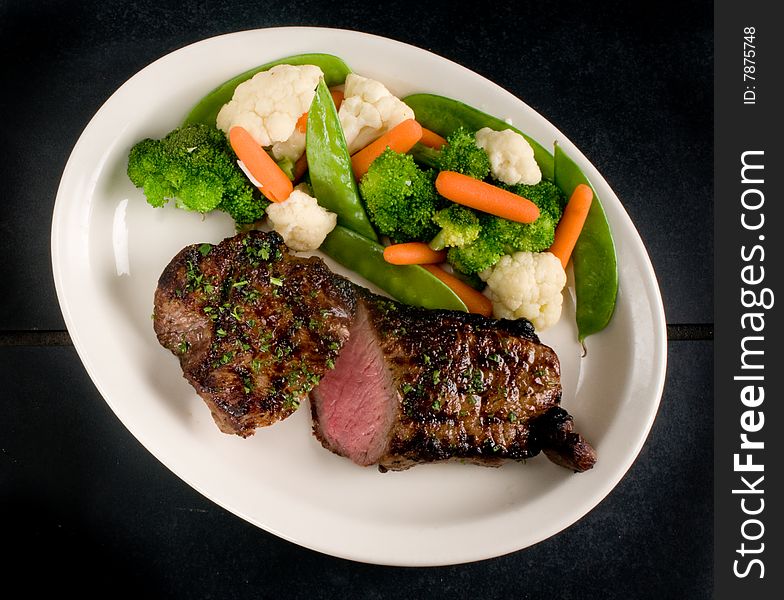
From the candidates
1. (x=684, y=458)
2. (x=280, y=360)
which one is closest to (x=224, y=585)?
(x=280, y=360)

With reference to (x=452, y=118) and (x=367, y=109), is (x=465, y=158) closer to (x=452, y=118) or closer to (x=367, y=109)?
(x=452, y=118)

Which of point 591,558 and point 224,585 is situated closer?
point 224,585

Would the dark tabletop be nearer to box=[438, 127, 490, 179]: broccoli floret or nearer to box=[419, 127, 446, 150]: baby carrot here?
box=[419, 127, 446, 150]: baby carrot

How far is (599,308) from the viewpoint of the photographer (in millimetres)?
2928

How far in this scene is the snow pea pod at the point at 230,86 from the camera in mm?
2746

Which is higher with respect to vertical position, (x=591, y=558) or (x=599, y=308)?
(x=599, y=308)

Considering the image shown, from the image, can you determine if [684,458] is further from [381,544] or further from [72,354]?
[72,354]

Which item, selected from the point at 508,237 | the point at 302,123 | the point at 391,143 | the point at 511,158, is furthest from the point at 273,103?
the point at 508,237

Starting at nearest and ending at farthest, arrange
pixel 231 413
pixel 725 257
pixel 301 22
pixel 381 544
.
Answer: pixel 231 413 < pixel 381 544 < pixel 301 22 < pixel 725 257

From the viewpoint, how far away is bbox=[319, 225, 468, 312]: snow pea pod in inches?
109

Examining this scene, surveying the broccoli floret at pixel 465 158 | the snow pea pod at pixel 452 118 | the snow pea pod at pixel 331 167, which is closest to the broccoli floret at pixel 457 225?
the broccoli floret at pixel 465 158

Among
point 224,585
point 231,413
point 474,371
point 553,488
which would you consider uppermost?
point 474,371

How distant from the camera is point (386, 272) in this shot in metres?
2.80

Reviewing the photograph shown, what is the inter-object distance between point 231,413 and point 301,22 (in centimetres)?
185
